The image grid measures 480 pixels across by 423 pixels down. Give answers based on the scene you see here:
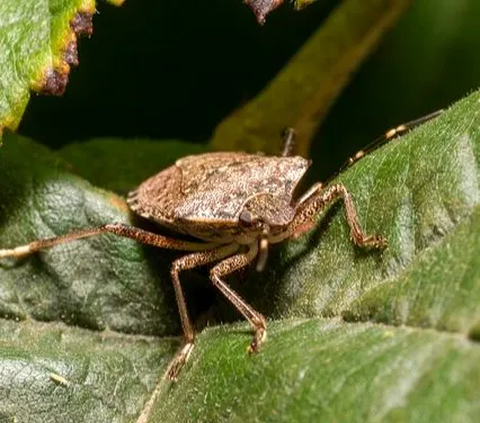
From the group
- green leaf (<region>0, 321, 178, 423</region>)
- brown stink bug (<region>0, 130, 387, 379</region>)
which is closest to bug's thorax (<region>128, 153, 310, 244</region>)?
brown stink bug (<region>0, 130, 387, 379</region>)

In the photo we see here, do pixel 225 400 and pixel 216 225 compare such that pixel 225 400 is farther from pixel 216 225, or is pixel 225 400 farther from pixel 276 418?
pixel 216 225

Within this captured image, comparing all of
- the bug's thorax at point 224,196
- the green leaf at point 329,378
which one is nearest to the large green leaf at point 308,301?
the green leaf at point 329,378

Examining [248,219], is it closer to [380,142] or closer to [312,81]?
[380,142]

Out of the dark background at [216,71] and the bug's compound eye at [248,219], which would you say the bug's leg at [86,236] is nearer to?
the bug's compound eye at [248,219]

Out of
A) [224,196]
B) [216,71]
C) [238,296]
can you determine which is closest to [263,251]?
[238,296]

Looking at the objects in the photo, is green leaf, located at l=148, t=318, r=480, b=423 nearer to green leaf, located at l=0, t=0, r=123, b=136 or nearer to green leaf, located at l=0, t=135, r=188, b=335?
green leaf, located at l=0, t=135, r=188, b=335

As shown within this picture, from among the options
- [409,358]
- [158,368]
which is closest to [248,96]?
[158,368]
